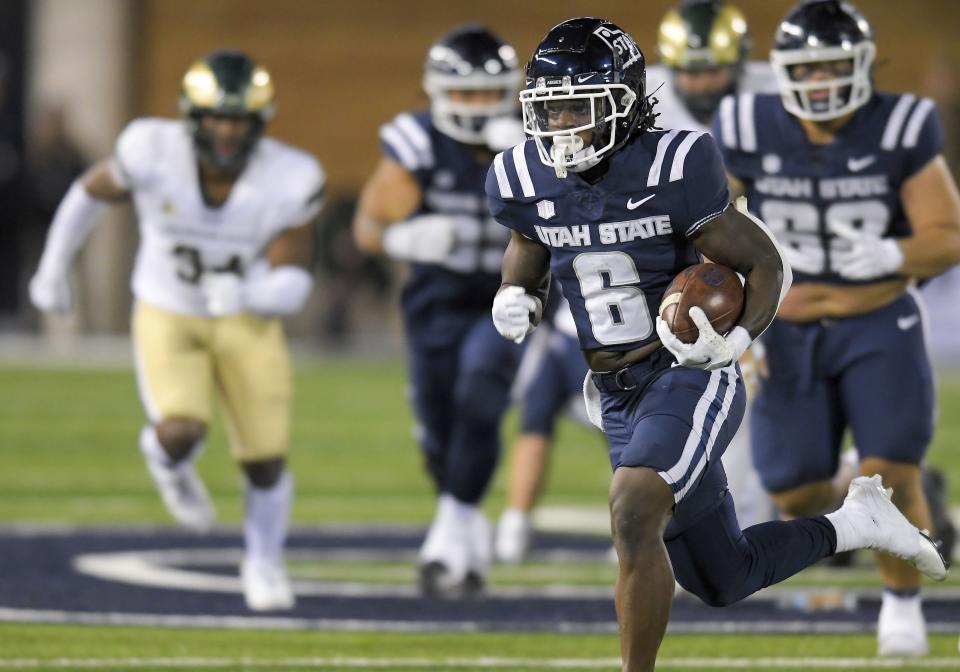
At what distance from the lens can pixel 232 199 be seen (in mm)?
Result: 6480

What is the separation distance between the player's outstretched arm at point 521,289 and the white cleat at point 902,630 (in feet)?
4.51

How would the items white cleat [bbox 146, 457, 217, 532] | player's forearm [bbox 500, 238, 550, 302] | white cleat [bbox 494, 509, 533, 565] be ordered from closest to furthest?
player's forearm [bbox 500, 238, 550, 302]
white cleat [bbox 146, 457, 217, 532]
white cleat [bbox 494, 509, 533, 565]

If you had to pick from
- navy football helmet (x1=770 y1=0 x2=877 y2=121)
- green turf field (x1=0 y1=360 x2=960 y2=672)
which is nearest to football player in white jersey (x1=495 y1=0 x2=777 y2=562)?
green turf field (x1=0 y1=360 x2=960 y2=672)

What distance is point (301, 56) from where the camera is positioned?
18.9m

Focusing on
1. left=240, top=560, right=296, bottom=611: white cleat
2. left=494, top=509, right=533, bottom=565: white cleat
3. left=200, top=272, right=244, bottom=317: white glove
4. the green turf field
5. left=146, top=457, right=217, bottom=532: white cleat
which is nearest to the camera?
the green turf field

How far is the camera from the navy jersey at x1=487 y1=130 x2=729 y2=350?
14.8 feet

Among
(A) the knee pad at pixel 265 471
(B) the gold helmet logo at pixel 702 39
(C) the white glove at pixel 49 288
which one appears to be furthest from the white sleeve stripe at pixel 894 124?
(C) the white glove at pixel 49 288

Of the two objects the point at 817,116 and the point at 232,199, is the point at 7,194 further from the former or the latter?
the point at 817,116

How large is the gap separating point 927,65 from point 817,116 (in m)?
13.3

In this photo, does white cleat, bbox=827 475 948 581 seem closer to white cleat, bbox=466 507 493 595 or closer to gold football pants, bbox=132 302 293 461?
white cleat, bbox=466 507 493 595

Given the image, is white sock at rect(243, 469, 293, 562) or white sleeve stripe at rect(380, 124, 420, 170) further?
white sleeve stripe at rect(380, 124, 420, 170)

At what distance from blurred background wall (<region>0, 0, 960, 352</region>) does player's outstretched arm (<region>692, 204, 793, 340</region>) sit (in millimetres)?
13030

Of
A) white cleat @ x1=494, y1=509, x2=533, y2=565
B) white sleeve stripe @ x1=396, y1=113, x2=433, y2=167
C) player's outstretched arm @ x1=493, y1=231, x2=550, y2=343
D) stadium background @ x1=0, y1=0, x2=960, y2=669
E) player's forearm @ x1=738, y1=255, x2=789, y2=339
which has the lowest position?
stadium background @ x1=0, y1=0, x2=960, y2=669

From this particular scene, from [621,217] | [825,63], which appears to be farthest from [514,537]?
[621,217]
